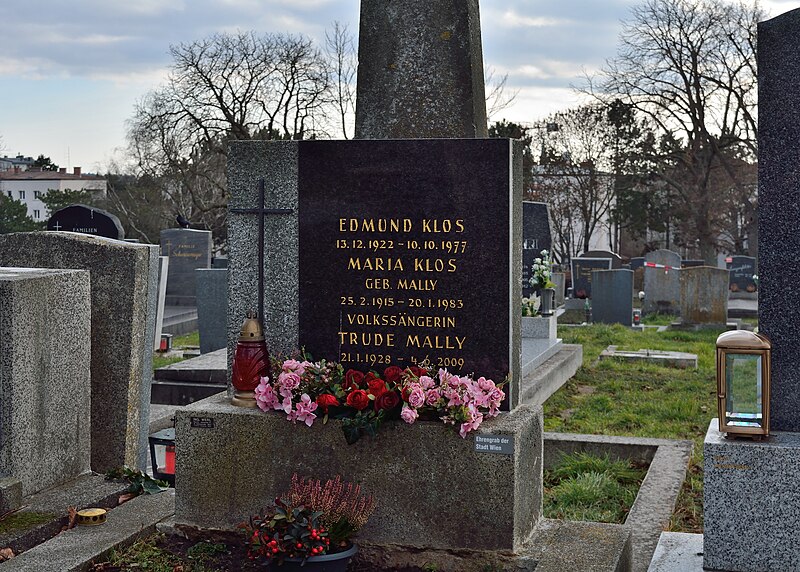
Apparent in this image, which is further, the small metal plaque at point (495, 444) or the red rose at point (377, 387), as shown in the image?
the red rose at point (377, 387)

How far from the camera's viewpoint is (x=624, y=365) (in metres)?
12.9

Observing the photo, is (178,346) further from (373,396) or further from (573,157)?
(573,157)

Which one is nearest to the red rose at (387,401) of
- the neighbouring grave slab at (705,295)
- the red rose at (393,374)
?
the red rose at (393,374)

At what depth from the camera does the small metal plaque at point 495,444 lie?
4.16 meters

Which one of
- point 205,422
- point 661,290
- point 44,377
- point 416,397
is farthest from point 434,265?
point 661,290

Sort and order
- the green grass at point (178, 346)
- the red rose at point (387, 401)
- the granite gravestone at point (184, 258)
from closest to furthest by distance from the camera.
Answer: the red rose at point (387, 401)
the green grass at point (178, 346)
the granite gravestone at point (184, 258)

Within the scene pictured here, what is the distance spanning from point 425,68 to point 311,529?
273 cm

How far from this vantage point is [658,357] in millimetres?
13125

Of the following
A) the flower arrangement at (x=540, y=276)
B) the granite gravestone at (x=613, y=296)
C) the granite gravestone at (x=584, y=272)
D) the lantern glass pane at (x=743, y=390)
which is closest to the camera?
the lantern glass pane at (x=743, y=390)

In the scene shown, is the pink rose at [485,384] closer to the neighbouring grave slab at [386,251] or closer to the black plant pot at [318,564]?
the neighbouring grave slab at [386,251]

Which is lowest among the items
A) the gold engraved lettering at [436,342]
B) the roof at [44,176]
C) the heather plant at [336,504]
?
the heather plant at [336,504]

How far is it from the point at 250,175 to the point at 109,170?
42.5 m

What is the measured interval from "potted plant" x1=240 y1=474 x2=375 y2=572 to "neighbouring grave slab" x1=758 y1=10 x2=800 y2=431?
187 cm

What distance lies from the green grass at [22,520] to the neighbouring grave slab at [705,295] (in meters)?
15.1
